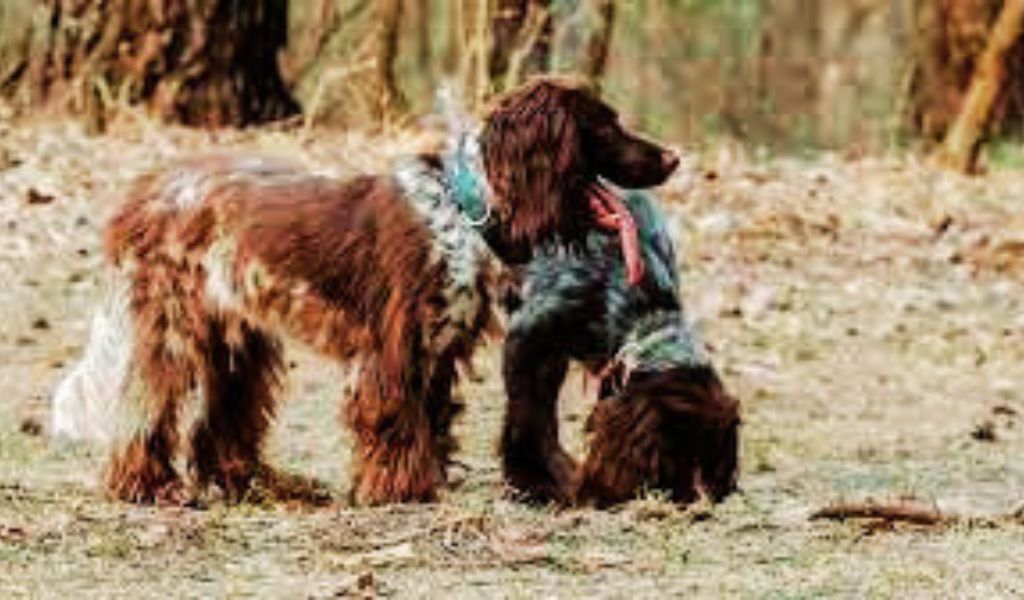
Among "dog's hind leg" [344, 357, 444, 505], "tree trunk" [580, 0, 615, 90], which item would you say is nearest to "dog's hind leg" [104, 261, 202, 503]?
"dog's hind leg" [344, 357, 444, 505]

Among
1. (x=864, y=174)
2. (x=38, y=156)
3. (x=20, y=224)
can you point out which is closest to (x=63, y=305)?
(x=20, y=224)

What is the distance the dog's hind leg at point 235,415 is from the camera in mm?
8672

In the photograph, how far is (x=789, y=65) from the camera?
29.5 meters

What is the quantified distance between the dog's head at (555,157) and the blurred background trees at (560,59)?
477cm

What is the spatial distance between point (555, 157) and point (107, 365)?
59.2 inches

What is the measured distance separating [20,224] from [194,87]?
2652 millimetres

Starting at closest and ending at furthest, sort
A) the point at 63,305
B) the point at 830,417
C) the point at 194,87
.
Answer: the point at 830,417
the point at 63,305
the point at 194,87

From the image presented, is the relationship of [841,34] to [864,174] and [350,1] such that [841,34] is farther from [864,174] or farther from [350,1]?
[864,174]

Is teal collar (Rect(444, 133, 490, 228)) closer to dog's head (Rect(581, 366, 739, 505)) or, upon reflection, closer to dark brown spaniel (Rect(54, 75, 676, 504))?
dark brown spaniel (Rect(54, 75, 676, 504))

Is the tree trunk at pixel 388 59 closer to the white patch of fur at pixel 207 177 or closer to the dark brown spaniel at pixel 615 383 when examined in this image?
the white patch of fur at pixel 207 177

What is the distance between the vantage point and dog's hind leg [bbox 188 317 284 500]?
28.5 feet

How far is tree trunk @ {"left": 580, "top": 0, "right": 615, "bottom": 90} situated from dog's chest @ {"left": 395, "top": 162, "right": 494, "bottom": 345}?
8140mm

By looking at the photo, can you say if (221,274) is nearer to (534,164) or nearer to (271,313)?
(271,313)

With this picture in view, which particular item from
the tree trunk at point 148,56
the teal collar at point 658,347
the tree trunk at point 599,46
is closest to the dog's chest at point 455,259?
the teal collar at point 658,347
